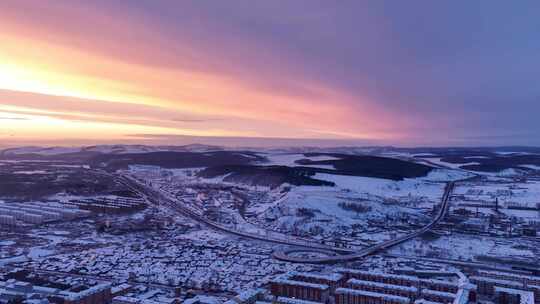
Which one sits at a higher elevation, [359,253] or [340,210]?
[340,210]

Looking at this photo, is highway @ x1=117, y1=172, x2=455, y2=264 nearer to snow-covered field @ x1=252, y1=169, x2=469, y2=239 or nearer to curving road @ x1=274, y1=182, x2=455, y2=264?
curving road @ x1=274, y1=182, x2=455, y2=264

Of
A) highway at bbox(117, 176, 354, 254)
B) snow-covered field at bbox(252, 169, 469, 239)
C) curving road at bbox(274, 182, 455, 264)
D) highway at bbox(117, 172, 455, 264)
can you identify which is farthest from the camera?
snow-covered field at bbox(252, 169, 469, 239)

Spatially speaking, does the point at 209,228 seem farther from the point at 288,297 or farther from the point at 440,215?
the point at 440,215

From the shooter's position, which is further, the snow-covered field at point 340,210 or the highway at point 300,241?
the snow-covered field at point 340,210

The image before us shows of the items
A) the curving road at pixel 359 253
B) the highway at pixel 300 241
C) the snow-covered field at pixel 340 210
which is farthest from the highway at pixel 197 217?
the snow-covered field at pixel 340 210

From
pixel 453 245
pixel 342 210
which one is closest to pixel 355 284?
pixel 453 245

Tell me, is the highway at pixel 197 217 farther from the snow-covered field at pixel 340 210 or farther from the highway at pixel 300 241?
the snow-covered field at pixel 340 210

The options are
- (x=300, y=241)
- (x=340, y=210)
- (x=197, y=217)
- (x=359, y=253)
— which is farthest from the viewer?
(x=340, y=210)

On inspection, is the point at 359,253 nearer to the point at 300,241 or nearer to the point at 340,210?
the point at 300,241

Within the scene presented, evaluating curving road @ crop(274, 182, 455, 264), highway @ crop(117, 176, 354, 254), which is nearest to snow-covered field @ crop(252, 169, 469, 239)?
curving road @ crop(274, 182, 455, 264)

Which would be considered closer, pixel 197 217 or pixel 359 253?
pixel 359 253

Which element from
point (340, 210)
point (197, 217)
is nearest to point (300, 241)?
point (340, 210)
